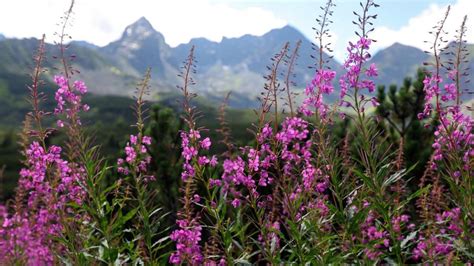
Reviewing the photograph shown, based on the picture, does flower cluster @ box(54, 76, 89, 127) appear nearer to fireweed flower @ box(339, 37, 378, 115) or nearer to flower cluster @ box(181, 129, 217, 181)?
flower cluster @ box(181, 129, 217, 181)

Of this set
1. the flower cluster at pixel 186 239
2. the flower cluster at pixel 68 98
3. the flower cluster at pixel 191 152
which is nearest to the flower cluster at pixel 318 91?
the flower cluster at pixel 191 152

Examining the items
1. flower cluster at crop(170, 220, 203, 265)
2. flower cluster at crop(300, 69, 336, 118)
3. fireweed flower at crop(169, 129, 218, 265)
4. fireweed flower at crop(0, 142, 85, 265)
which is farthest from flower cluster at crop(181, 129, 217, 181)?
flower cluster at crop(300, 69, 336, 118)

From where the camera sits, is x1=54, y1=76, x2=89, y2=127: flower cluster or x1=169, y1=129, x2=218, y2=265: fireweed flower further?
x1=54, y1=76, x2=89, y2=127: flower cluster

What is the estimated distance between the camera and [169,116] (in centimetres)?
2127

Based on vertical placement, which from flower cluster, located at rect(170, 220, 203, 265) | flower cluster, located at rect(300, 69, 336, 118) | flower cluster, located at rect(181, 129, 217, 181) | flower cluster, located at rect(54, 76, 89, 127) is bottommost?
flower cluster, located at rect(170, 220, 203, 265)

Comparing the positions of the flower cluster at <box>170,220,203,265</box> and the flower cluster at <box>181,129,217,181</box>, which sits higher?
the flower cluster at <box>181,129,217,181</box>

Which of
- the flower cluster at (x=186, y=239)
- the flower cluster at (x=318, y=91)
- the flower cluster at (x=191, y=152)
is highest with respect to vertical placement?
the flower cluster at (x=318, y=91)

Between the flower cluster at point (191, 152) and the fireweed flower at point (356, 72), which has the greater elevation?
the fireweed flower at point (356, 72)

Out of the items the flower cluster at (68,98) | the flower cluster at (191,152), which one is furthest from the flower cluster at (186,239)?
the flower cluster at (68,98)

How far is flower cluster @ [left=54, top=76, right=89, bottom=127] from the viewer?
5672 mm

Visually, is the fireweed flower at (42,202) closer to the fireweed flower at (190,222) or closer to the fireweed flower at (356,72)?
the fireweed flower at (190,222)

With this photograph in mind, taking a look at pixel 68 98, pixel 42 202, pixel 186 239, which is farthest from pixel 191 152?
pixel 42 202

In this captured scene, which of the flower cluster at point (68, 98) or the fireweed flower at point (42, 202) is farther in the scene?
the flower cluster at point (68, 98)

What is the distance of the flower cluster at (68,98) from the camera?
5.67 m
